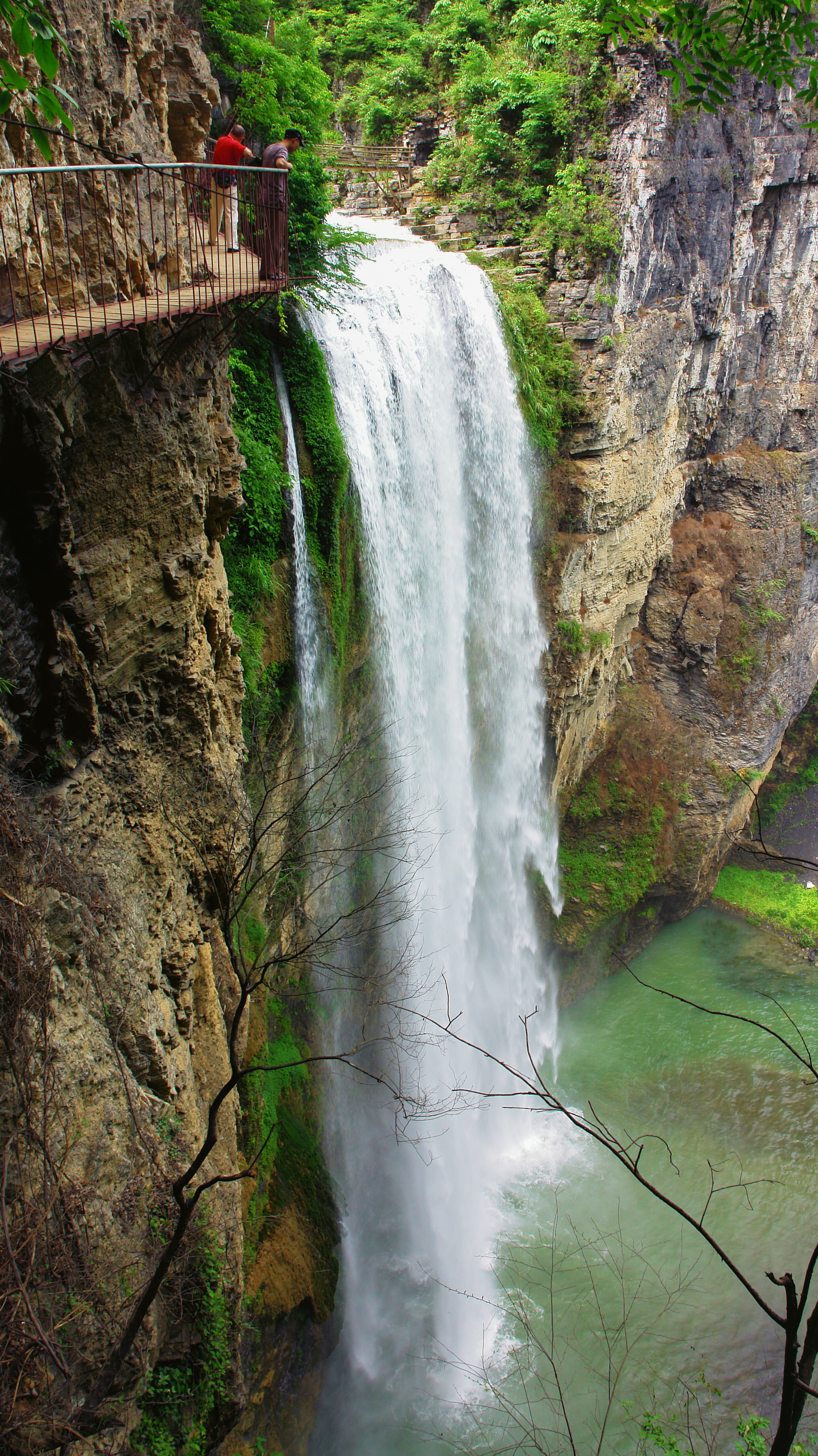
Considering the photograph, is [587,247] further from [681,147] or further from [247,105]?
[247,105]

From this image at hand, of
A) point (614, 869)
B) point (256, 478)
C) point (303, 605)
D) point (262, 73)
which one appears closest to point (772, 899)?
point (614, 869)

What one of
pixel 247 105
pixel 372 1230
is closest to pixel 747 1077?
pixel 372 1230

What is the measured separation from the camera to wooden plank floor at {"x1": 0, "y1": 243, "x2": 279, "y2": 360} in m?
4.49

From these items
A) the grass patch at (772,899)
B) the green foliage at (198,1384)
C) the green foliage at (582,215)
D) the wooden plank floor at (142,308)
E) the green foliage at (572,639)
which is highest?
the green foliage at (582,215)

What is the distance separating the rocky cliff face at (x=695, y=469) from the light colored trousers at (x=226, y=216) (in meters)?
7.99

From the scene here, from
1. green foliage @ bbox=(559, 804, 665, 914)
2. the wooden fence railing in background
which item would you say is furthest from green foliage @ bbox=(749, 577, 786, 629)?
the wooden fence railing in background

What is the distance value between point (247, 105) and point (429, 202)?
22.8ft

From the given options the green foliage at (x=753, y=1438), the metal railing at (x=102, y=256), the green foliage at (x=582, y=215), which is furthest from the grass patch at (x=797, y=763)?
the metal railing at (x=102, y=256)

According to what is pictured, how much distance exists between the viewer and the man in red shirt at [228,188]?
7582 millimetres

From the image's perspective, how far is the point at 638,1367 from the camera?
33.3 ft

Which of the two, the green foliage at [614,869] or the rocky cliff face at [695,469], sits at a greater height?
the rocky cliff face at [695,469]

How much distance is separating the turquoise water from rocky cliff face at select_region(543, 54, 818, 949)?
2.79 meters

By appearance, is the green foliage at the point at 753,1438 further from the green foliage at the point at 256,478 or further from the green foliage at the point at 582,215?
the green foliage at the point at 582,215

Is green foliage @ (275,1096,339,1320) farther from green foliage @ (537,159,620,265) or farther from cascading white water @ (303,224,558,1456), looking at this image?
green foliage @ (537,159,620,265)
